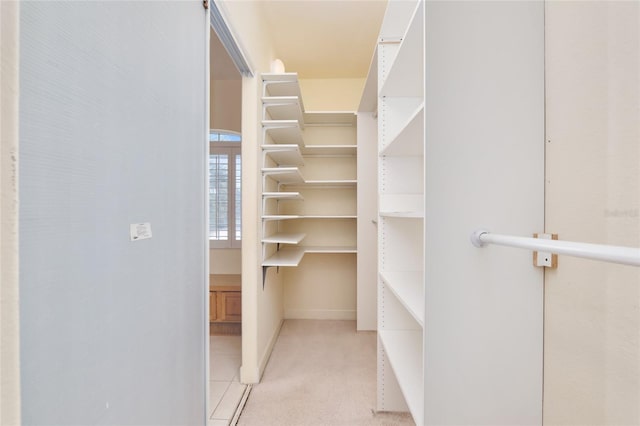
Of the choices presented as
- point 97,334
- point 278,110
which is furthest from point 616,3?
point 278,110

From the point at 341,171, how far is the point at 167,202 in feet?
8.11

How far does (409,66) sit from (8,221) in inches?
58.6

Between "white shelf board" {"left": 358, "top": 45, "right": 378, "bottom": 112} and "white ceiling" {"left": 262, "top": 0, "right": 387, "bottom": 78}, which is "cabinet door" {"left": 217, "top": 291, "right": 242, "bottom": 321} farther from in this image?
"white ceiling" {"left": 262, "top": 0, "right": 387, "bottom": 78}

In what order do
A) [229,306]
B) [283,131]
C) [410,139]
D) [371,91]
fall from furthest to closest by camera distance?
1. [229,306]
2. [371,91]
3. [283,131]
4. [410,139]

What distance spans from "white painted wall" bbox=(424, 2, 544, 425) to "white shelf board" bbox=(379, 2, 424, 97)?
147mm

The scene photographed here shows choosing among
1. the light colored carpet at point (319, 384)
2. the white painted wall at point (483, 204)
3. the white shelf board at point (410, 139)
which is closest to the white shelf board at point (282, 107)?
the white shelf board at point (410, 139)

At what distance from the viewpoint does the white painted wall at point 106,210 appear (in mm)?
507

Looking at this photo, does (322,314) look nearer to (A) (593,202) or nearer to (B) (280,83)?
(B) (280,83)

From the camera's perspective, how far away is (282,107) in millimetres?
2285

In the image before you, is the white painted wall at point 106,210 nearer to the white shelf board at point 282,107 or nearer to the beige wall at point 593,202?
the white shelf board at point 282,107

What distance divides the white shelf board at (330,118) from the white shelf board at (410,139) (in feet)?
4.74

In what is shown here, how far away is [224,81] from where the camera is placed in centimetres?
336

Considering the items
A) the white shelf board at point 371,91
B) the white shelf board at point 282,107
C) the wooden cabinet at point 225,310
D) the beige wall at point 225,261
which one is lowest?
the wooden cabinet at point 225,310

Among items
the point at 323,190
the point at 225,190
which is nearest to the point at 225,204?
the point at 225,190
